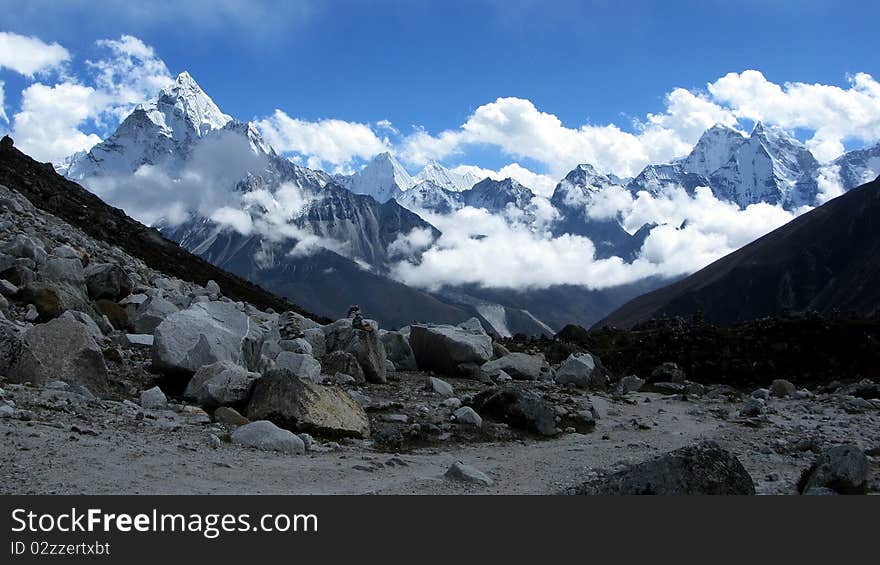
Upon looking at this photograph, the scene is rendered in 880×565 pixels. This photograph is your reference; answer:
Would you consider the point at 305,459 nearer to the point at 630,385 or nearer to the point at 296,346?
the point at 296,346

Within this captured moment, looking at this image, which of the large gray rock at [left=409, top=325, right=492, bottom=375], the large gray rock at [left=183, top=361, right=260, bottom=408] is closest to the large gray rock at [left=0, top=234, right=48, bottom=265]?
the large gray rock at [left=183, top=361, right=260, bottom=408]

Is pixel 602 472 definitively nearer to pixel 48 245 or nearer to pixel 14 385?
pixel 14 385

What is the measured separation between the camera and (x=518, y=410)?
19.7 meters

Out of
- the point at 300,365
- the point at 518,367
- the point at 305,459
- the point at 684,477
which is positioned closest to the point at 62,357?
the point at 300,365

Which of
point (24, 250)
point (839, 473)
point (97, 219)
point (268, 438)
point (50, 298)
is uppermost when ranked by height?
point (97, 219)

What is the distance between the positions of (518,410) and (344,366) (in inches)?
317

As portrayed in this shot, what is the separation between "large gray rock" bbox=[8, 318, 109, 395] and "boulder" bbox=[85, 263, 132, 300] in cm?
1088

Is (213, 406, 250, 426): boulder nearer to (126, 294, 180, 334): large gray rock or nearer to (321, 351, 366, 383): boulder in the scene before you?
(321, 351, 366, 383): boulder

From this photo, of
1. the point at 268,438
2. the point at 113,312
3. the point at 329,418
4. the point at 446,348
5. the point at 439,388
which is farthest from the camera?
the point at 446,348

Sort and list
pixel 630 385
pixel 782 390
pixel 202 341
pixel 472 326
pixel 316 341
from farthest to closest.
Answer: pixel 472 326
pixel 630 385
pixel 782 390
pixel 316 341
pixel 202 341

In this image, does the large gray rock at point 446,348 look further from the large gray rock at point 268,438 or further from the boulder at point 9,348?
the boulder at point 9,348

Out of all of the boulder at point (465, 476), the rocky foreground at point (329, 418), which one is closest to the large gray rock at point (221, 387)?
the rocky foreground at point (329, 418)

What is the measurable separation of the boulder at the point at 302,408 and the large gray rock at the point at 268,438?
1326mm

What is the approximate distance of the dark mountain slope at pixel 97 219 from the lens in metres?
71.7
